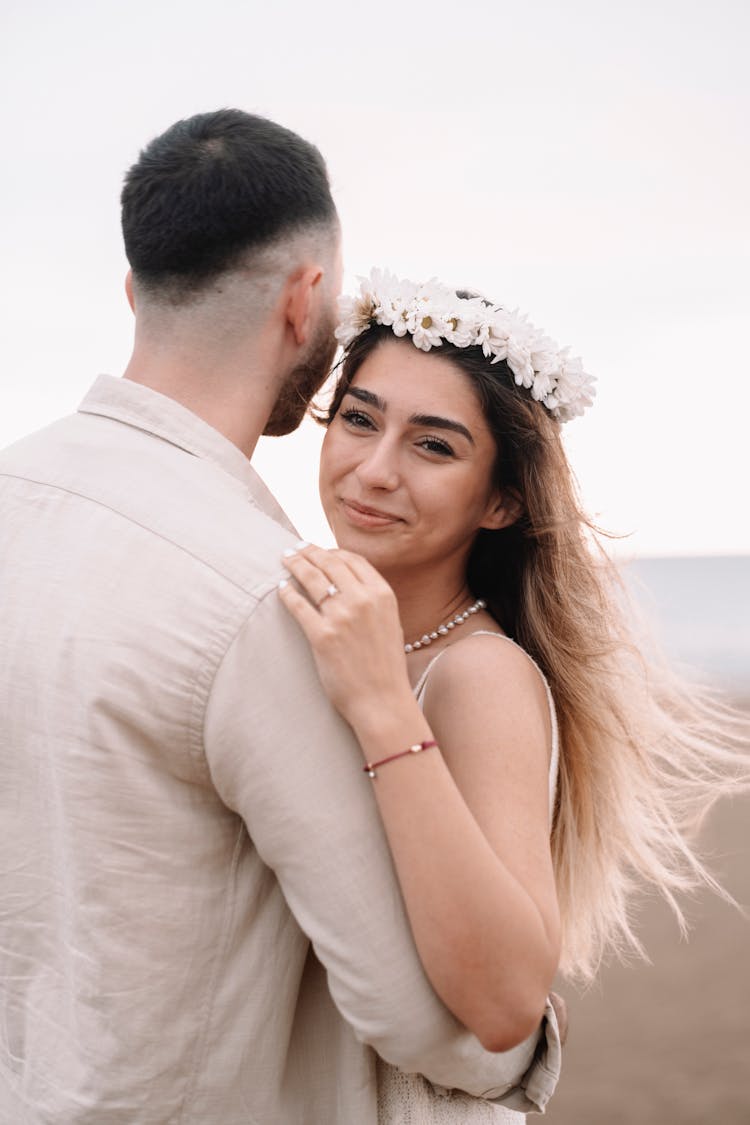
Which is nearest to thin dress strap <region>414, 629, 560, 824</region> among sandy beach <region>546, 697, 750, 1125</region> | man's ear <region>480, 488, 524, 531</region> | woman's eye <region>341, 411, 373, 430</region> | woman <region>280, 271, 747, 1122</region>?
woman <region>280, 271, 747, 1122</region>

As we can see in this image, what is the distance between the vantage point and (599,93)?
9266 millimetres

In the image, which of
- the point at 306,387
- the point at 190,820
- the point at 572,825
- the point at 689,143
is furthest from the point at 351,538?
the point at 689,143

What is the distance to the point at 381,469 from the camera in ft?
8.29

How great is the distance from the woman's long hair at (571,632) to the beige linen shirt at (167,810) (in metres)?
1.03

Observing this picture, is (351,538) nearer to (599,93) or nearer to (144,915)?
(144,915)

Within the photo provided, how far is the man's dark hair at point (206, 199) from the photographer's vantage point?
1.91m

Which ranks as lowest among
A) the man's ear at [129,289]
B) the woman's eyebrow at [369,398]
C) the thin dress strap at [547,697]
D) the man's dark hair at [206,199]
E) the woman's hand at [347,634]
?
the thin dress strap at [547,697]

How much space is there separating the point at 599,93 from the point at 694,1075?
304 inches

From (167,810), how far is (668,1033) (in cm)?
580

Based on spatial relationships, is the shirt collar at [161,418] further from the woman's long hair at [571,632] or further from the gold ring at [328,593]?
the woman's long hair at [571,632]

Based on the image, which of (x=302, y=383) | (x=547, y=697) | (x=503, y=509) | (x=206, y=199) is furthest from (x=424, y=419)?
(x=206, y=199)

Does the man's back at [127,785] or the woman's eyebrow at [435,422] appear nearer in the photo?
the man's back at [127,785]

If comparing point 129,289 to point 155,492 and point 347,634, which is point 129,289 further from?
point 347,634

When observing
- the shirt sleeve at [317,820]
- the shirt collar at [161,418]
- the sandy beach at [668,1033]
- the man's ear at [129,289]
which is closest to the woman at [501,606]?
the shirt sleeve at [317,820]
